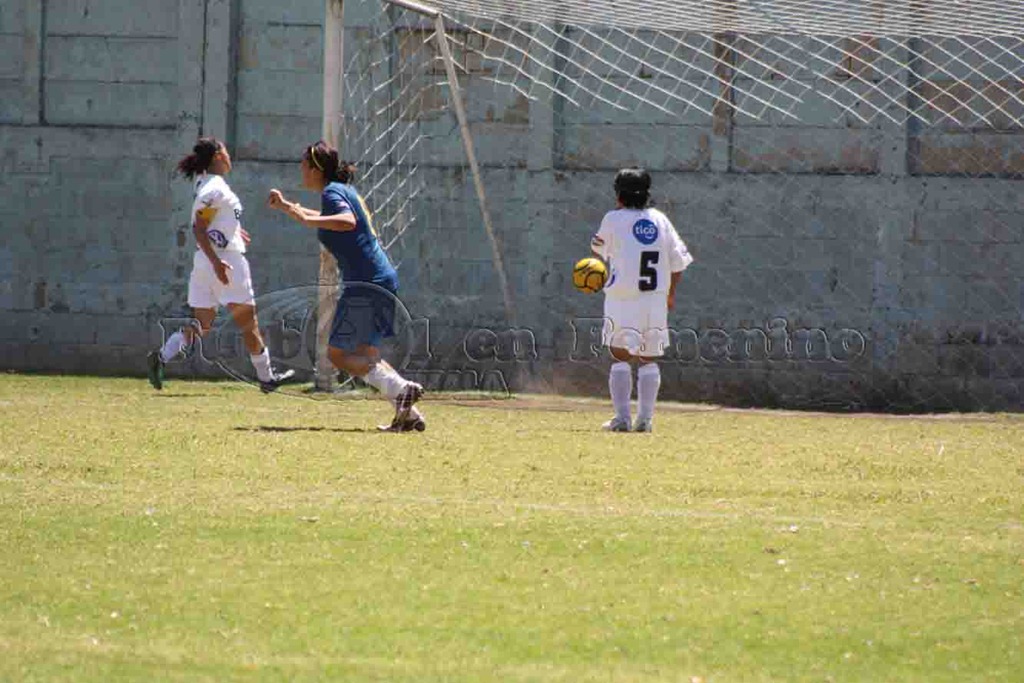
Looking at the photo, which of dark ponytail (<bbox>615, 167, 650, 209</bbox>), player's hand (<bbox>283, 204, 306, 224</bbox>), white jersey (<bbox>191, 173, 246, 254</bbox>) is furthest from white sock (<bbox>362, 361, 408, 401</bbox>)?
white jersey (<bbox>191, 173, 246, 254</bbox>)

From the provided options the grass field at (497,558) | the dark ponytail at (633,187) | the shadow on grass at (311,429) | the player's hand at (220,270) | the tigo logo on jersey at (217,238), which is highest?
the dark ponytail at (633,187)

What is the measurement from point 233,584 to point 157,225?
1052 cm

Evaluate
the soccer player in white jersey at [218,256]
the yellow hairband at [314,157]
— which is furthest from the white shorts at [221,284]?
the yellow hairband at [314,157]

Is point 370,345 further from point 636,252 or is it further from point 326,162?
point 636,252

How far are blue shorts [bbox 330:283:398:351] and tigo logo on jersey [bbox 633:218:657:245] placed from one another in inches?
65.2

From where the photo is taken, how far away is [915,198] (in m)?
15.0

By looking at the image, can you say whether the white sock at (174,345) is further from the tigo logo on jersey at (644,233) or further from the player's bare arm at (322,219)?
the tigo logo on jersey at (644,233)

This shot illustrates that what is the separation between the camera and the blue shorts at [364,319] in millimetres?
10508

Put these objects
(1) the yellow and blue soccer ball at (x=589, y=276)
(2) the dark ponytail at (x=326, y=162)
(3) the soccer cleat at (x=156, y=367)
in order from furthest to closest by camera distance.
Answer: (3) the soccer cleat at (x=156, y=367), (1) the yellow and blue soccer ball at (x=589, y=276), (2) the dark ponytail at (x=326, y=162)

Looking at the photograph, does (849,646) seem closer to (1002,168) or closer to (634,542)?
(634,542)

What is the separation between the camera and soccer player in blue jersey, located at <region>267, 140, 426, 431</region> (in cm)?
1056

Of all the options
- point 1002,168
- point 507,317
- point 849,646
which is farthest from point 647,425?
point 849,646

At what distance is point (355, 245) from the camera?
10.7 meters

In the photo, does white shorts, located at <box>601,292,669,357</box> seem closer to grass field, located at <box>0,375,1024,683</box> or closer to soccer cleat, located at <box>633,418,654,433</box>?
soccer cleat, located at <box>633,418,654,433</box>
